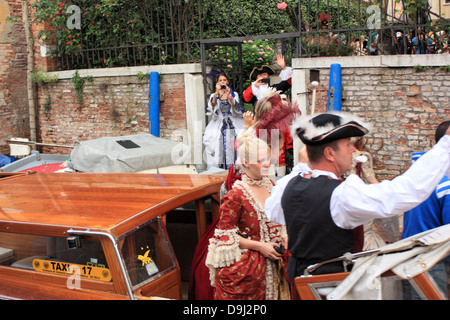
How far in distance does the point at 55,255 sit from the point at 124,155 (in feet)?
6.96

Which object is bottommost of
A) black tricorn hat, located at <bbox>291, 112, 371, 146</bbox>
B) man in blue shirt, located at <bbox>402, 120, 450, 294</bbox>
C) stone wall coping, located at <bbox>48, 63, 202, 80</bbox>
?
man in blue shirt, located at <bbox>402, 120, 450, 294</bbox>

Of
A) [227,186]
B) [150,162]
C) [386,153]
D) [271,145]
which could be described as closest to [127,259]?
[227,186]

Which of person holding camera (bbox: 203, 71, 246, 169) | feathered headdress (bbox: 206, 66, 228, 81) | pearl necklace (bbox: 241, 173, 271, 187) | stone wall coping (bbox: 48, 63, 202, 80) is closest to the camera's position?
pearl necklace (bbox: 241, 173, 271, 187)

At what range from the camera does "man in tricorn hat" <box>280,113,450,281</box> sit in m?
1.97

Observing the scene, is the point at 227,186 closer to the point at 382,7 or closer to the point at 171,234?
the point at 171,234

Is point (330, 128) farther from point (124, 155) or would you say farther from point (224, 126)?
point (224, 126)

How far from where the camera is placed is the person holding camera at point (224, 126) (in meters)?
8.18

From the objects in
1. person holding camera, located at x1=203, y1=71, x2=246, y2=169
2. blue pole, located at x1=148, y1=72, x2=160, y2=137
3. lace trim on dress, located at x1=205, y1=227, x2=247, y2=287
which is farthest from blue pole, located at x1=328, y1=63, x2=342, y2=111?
lace trim on dress, located at x1=205, y1=227, x2=247, y2=287

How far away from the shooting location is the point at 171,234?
157 inches

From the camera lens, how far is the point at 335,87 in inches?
302

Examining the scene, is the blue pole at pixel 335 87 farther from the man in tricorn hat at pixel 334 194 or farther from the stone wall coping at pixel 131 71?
the man in tricorn hat at pixel 334 194

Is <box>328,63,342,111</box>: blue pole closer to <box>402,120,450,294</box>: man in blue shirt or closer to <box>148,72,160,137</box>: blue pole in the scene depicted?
<box>148,72,160,137</box>: blue pole

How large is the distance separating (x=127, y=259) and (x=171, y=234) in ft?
3.82

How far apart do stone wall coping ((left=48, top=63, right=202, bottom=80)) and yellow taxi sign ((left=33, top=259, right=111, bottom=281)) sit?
6.62 metres
